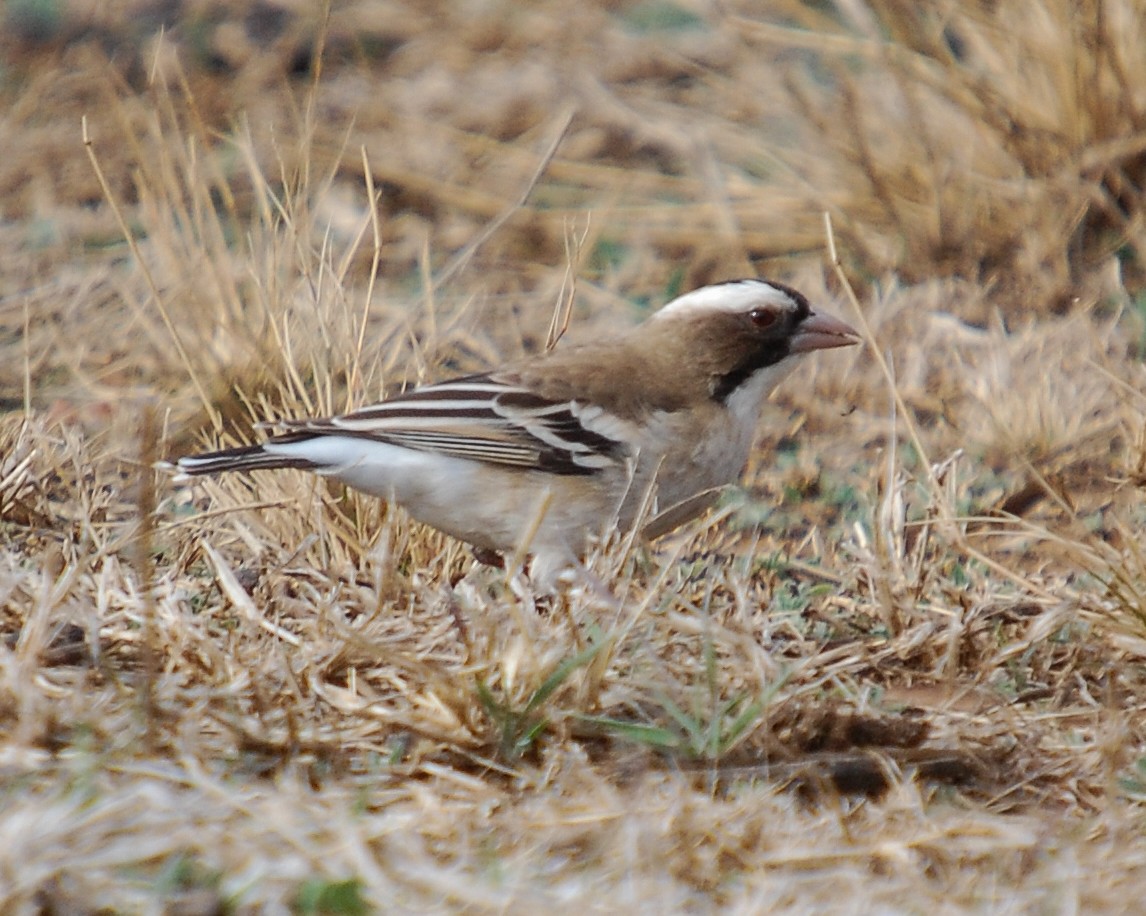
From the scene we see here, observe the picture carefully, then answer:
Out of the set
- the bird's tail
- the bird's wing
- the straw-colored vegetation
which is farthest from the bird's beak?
the bird's tail

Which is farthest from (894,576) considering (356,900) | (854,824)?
(356,900)

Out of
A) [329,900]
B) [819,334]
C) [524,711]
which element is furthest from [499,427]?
[329,900]

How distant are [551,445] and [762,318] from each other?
89 centimetres

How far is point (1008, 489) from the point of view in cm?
610

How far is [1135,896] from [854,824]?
659 mm

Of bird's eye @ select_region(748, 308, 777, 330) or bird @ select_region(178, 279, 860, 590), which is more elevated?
bird's eye @ select_region(748, 308, 777, 330)

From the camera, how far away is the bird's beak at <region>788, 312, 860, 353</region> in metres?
5.64

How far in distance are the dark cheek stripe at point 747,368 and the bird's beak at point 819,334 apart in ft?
0.14

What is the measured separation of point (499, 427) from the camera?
532 centimetres

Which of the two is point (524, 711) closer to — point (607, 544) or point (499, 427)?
point (607, 544)

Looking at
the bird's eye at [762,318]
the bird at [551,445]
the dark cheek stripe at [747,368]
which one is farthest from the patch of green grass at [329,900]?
the bird's eye at [762,318]

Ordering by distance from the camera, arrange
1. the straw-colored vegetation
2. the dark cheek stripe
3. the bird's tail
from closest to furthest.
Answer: the straw-colored vegetation < the bird's tail < the dark cheek stripe

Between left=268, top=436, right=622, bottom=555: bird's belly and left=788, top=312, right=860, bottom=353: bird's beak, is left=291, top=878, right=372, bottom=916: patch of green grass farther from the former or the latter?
left=788, top=312, right=860, bottom=353: bird's beak

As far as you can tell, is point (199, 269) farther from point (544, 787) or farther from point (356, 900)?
point (356, 900)
